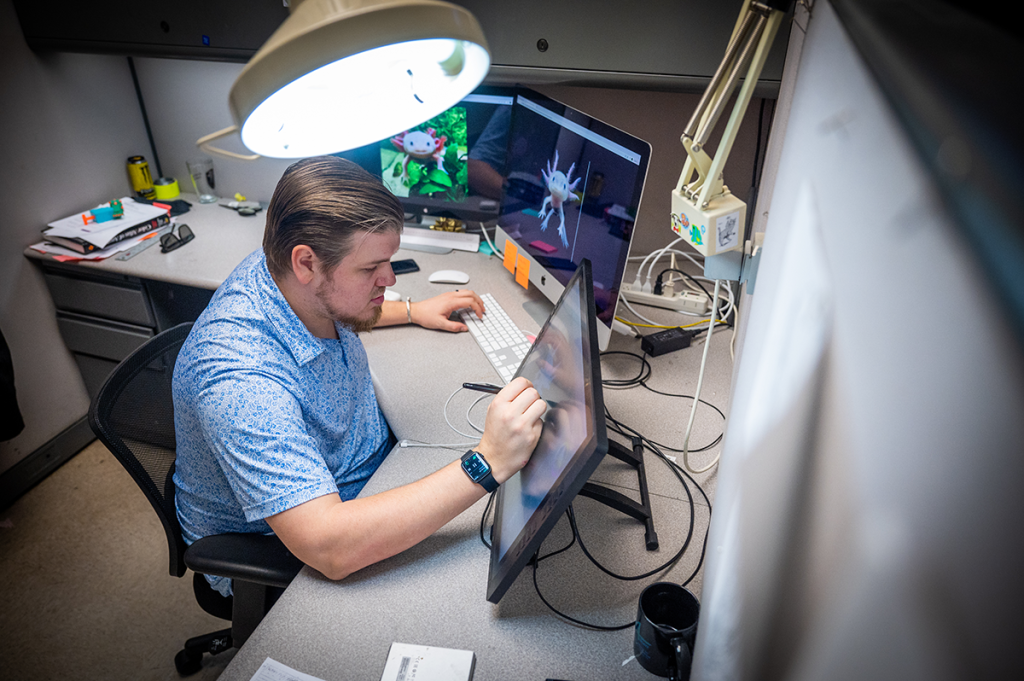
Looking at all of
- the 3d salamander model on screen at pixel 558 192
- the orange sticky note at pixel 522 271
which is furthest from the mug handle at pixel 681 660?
the orange sticky note at pixel 522 271

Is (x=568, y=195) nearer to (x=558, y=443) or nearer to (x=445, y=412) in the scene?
(x=445, y=412)

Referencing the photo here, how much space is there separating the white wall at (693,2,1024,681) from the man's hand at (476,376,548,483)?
575 millimetres

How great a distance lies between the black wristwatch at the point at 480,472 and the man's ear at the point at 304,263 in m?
0.44

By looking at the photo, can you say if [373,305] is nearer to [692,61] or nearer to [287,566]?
[287,566]

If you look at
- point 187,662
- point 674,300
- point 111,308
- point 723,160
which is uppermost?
point 723,160

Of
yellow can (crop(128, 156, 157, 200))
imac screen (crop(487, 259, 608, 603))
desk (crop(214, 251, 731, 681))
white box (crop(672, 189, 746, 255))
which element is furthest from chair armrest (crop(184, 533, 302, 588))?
yellow can (crop(128, 156, 157, 200))

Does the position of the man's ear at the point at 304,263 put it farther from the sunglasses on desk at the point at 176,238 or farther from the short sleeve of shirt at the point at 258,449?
the sunglasses on desk at the point at 176,238

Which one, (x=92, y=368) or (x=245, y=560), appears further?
(x=92, y=368)

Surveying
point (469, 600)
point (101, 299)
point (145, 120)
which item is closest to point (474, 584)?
point (469, 600)

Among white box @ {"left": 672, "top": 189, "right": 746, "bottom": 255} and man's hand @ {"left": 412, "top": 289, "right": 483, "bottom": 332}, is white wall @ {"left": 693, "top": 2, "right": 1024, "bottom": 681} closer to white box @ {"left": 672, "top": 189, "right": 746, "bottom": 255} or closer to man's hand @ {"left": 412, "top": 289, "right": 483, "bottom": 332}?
white box @ {"left": 672, "top": 189, "right": 746, "bottom": 255}

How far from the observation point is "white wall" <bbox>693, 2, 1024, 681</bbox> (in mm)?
94

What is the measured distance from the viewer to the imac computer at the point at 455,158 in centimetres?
173

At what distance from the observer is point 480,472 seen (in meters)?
0.91

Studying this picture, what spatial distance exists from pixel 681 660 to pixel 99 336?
222 centimetres
